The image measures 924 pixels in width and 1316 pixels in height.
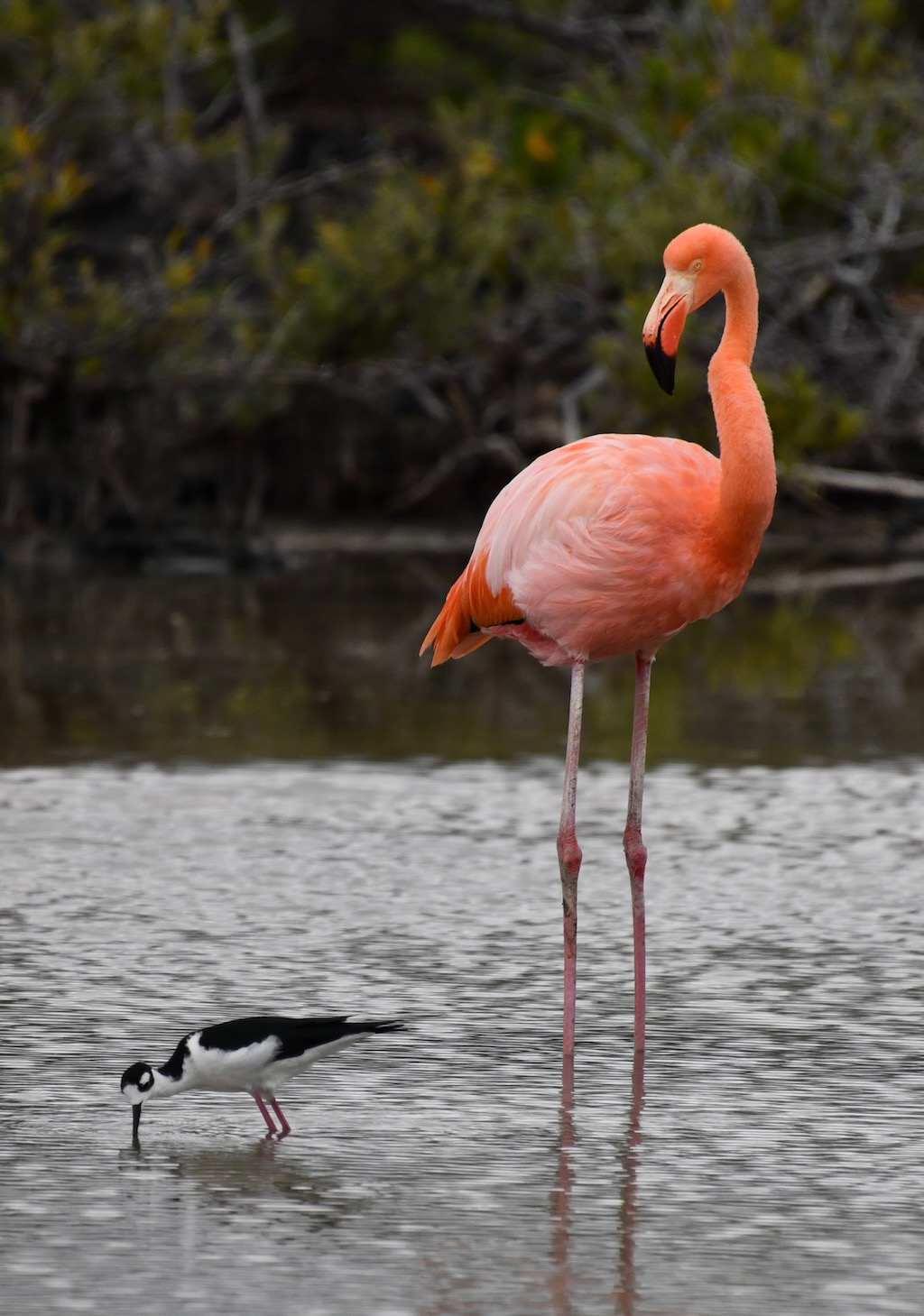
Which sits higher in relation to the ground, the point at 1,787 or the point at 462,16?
the point at 462,16

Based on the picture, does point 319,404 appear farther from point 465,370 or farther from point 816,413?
point 816,413

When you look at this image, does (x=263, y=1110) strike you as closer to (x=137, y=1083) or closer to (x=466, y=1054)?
(x=137, y=1083)

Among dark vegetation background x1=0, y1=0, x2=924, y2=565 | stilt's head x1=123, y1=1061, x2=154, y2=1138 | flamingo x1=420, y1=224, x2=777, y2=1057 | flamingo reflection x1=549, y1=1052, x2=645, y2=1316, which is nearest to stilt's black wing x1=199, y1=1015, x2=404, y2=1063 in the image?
stilt's head x1=123, y1=1061, x2=154, y2=1138

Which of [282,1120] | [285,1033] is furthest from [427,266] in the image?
[285,1033]

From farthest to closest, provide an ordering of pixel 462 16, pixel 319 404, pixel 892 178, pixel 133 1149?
pixel 462 16, pixel 319 404, pixel 892 178, pixel 133 1149

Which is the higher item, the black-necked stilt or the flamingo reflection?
the black-necked stilt

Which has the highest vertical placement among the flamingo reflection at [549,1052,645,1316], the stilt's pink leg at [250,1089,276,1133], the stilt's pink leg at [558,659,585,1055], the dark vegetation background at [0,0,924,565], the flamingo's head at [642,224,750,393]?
the dark vegetation background at [0,0,924,565]

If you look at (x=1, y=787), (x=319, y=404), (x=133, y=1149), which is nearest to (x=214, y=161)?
(x=319, y=404)

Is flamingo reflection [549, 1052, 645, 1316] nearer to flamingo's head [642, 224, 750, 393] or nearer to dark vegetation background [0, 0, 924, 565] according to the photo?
flamingo's head [642, 224, 750, 393]

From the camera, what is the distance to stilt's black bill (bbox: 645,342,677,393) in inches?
221

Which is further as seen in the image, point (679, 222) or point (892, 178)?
point (892, 178)

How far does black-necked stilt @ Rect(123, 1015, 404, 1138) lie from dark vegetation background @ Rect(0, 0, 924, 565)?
508 inches

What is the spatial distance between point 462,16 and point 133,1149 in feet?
69.3

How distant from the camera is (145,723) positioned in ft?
34.4
